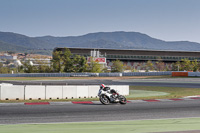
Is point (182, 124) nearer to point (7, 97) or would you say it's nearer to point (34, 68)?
point (7, 97)

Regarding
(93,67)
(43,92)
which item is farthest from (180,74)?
(43,92)

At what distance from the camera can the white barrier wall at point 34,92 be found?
911 inches

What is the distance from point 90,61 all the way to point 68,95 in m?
85.6

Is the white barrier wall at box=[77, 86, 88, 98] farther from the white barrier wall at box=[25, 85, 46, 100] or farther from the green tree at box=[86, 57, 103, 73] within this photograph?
the green tree at box=[86, 57, 103, 73]

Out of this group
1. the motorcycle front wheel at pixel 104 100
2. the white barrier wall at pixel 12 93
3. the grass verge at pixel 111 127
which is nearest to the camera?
the grass verge at pixel 111 127

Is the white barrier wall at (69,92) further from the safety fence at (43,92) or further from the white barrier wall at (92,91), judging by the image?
the white barrier wall at (92,91)

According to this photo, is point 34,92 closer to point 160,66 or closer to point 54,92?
point 54,92

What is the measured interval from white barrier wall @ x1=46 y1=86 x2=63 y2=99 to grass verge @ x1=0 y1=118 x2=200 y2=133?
11.7 m

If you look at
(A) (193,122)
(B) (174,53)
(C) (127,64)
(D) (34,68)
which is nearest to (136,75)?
(D) (34,68)

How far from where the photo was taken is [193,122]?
525 inches

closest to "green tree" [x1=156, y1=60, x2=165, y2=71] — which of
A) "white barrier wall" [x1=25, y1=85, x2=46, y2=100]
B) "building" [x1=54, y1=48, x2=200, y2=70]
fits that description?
"building" [x1=54, y1=48, x2=200, y2=70]

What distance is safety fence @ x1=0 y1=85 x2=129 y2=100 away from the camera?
22531mm

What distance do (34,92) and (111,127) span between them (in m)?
12.8

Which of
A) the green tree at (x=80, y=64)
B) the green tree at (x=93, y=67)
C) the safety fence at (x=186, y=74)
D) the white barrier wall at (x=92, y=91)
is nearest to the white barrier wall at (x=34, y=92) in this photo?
the white barrier wall at (x=92, y=91)
